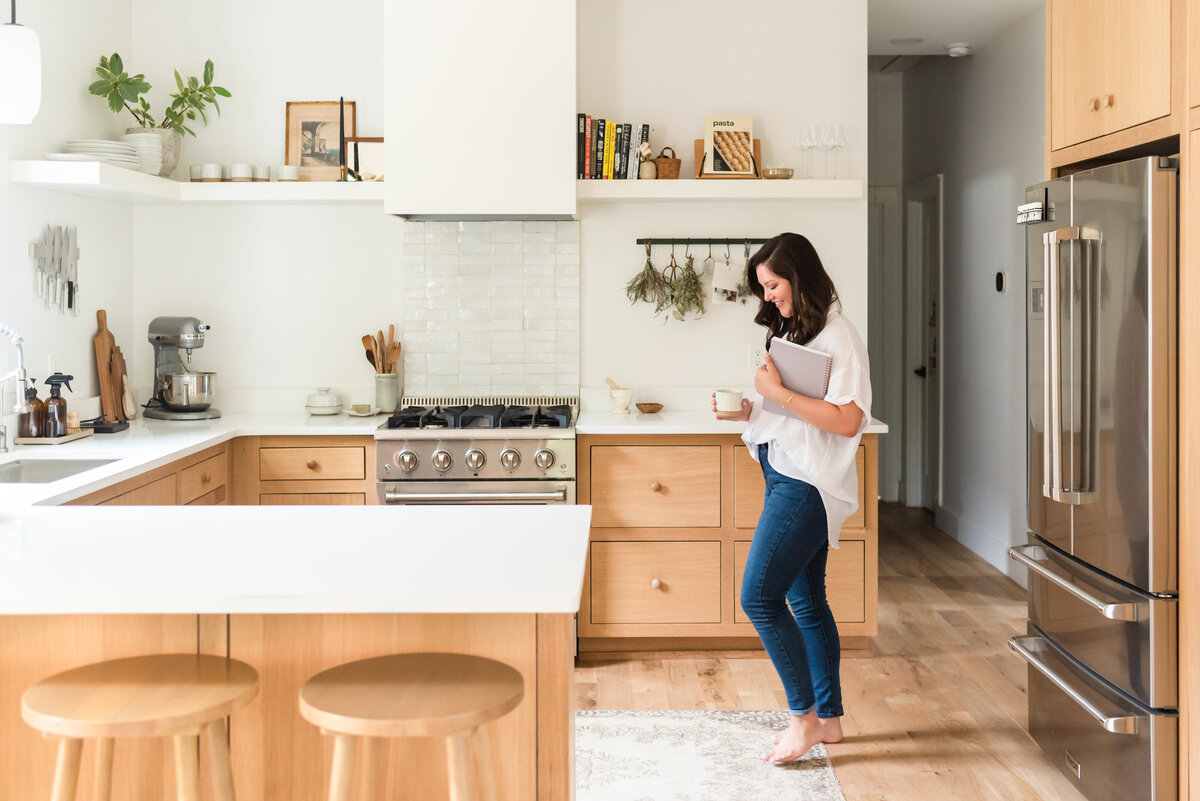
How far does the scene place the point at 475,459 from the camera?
11.1ft

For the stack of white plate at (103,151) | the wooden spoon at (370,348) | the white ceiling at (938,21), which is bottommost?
the wooden spoon at (370,348)

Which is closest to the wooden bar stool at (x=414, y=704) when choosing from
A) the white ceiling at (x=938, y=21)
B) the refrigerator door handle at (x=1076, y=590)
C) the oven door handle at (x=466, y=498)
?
the refrigerator door handle at (x=1076, y=590)

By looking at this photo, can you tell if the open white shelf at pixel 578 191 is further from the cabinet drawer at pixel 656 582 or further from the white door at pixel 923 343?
the white door at pixel 923 343

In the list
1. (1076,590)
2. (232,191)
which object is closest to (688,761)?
(1076,590)

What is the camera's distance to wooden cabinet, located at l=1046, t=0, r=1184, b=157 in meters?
2.13

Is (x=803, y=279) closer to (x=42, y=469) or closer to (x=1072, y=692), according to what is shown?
(x=1072, y=692)

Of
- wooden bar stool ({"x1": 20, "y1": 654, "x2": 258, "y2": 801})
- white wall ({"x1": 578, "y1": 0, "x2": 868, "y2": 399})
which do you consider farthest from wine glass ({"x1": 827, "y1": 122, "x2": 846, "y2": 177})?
wooden bar stool ({"x1": 20, "y1": 654, "x2": 258, "y2": 801})

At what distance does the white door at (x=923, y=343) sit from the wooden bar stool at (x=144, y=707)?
15.8ft

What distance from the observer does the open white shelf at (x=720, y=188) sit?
12.1 ft

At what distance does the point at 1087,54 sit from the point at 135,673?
8.13 ft

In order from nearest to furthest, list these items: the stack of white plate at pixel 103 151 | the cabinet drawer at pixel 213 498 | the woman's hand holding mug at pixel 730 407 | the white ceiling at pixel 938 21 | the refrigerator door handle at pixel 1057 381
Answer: the refrigerator door handle at pixel 1057 381
the woman's hand holding mug at pixel 730 407
the cabinet drawer at pixel 213 498
the stack of white plate at pixel 103 151
the white ceiling at pixel 938 21

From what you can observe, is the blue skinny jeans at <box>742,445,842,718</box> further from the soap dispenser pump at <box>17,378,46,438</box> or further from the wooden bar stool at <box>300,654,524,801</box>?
the soap dispenser pump at <box>17,378,46,438</box>

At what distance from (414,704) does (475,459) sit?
1.99 m

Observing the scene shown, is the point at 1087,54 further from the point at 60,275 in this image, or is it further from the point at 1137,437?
the point at 60,275
